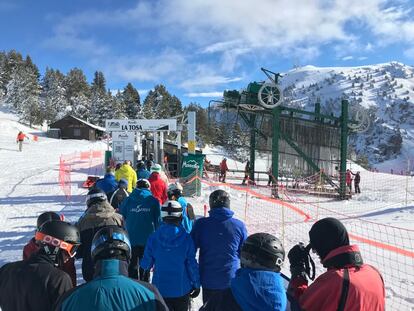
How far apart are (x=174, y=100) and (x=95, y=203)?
87.7 metres

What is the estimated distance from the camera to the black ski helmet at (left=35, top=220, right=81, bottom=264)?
2.51 metres

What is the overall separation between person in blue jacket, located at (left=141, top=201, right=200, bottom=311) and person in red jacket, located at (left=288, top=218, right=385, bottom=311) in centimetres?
150

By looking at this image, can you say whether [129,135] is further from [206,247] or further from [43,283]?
[43,283]

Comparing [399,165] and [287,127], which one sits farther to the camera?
[399,165]

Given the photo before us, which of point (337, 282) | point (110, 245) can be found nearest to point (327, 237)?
point (337, 282)

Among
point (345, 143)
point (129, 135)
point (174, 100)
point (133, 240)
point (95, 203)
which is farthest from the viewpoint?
point (174, 100)

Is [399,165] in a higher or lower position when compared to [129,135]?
lower

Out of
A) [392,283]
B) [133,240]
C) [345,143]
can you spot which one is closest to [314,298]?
[133,240]

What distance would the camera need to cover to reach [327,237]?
250 centimetres

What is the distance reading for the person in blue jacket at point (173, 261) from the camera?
3818mm

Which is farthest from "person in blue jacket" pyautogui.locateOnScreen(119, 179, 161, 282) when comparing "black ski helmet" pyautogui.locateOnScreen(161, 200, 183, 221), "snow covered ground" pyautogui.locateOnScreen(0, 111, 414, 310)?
"black ski helmet" pyautogui.locateOnScreen(161, 200, 183, 221)

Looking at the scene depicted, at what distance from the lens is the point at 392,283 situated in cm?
627

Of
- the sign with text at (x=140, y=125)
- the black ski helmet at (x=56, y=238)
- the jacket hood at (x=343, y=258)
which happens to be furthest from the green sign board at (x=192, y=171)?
the jacket hood at (x=343, y=258)

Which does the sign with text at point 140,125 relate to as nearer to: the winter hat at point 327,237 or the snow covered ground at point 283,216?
the snow covered ground at point 283,216
